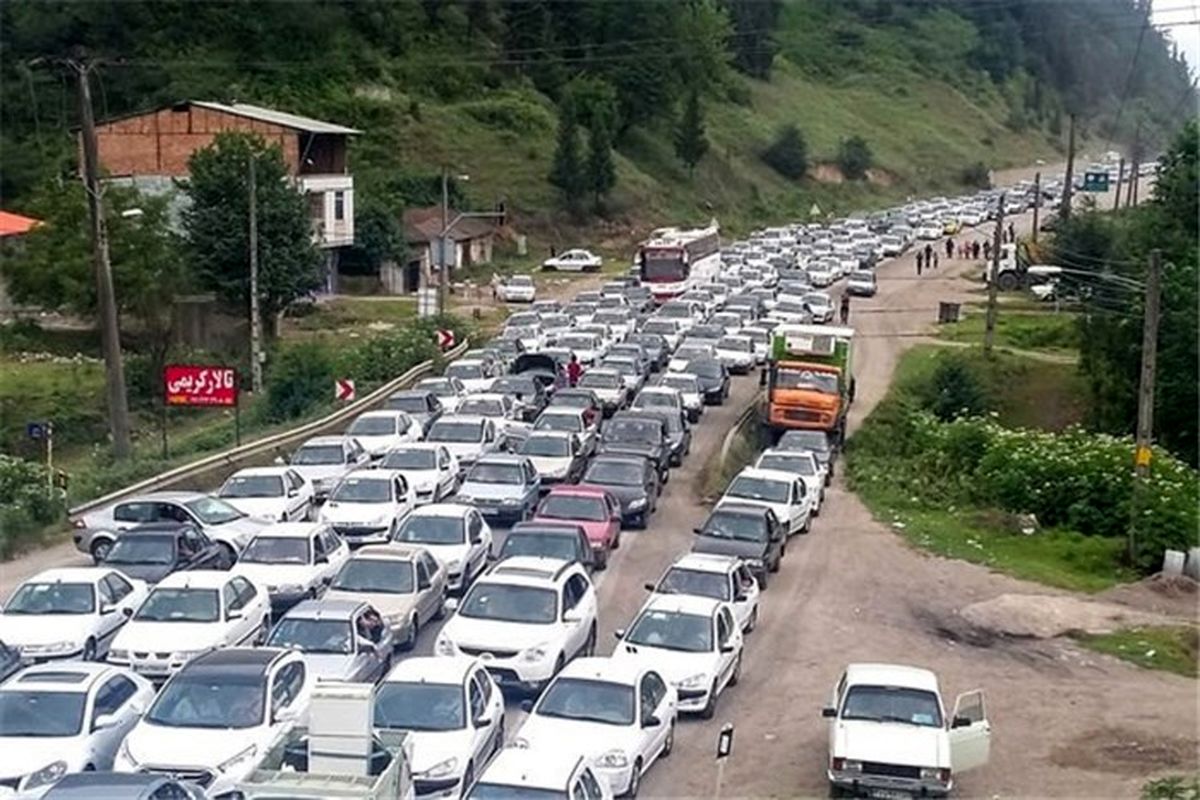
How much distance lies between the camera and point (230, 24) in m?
111

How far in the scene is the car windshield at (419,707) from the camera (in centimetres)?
1805

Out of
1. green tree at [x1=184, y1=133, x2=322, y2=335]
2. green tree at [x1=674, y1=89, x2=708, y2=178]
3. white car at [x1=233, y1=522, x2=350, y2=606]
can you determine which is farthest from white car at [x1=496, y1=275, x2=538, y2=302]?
white car at [x1=233, y1=522, x2=350, y2=606]

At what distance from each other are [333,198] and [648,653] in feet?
185

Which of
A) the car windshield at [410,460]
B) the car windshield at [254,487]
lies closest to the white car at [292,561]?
the car windshield at [254,487]

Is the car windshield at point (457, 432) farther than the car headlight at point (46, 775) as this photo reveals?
Yes

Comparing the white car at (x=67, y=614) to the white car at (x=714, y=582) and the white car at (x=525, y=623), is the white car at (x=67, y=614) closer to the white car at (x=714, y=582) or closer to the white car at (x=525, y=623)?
the white car at (x=525, y=623)

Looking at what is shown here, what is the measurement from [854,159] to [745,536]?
120 m

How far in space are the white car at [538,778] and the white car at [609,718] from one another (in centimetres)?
70

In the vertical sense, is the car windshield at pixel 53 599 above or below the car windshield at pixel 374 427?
below

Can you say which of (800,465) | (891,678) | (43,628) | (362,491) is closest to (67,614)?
(43,628)

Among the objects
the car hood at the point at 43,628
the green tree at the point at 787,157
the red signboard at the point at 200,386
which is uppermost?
the green tree at the point at 787,157

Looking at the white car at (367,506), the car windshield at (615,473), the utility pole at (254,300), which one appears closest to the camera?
the white car at (367,506)

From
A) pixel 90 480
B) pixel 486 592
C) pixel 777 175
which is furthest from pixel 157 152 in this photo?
pixel 777 175

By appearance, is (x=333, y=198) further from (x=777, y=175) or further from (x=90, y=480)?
(x=777, y=175)
